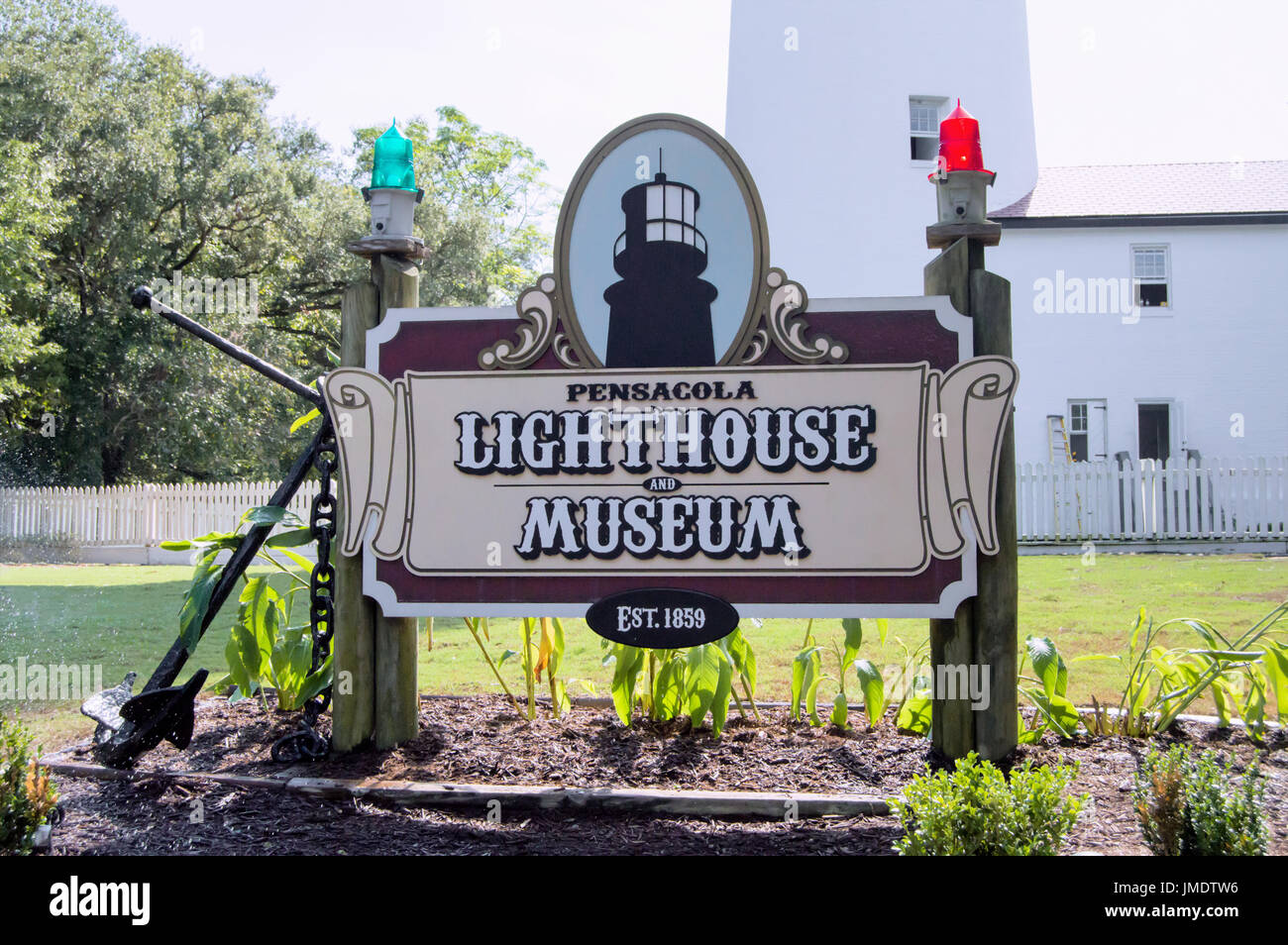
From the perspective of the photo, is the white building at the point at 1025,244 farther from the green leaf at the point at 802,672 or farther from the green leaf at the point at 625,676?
the green leaf at the point at 625,676

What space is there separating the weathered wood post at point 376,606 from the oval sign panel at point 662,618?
0.95 meters

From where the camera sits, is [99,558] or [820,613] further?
[99,558]

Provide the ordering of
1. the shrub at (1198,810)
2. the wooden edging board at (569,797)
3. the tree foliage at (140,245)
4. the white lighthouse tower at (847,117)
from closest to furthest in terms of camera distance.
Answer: the shrub at (1198,810)
the wooden edging board at (569,797)
the white lighthouse tower at (847,117)
the tree foliage at (140,245)

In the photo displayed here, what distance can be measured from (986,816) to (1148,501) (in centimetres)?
1446

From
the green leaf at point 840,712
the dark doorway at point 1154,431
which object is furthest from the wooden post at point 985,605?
the dark doorway at point 1154,431

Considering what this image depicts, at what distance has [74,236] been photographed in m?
21.5

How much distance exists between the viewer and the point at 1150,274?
58.4 feet

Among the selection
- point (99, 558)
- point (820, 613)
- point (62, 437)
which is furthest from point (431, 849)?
point (62, 437)

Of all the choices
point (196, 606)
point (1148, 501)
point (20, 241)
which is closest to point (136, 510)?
point (20, 241)

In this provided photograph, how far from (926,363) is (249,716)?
3.79 m

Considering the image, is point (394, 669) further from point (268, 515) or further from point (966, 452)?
point (966, 452)

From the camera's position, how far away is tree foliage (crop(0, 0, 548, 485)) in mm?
20141

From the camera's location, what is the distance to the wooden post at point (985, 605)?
400 cm

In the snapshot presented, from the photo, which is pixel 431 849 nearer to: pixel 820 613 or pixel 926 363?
pixel 820 613
